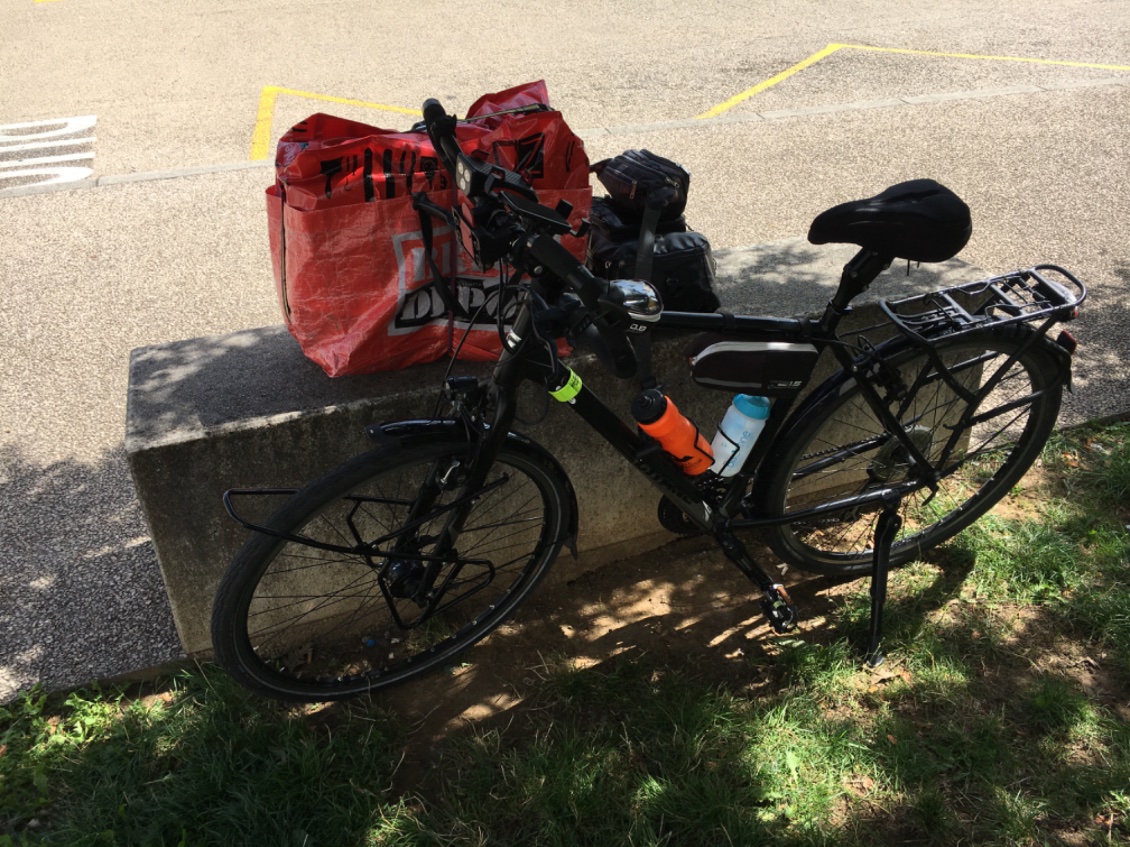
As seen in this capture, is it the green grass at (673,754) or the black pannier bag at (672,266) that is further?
the black pannier bag at (672,266)

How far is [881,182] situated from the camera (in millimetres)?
6617

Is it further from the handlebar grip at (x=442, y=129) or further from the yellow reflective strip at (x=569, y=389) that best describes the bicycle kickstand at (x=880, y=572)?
the handlebar grip at (x=442, y=129)

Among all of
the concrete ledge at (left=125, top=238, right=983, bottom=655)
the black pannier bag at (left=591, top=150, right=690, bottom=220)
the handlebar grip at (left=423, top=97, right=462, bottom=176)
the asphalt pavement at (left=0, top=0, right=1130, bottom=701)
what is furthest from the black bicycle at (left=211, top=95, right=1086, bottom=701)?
the asphalt pavement at (left=0, top=0, right=1130, bottom=701)

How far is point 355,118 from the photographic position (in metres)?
7.76

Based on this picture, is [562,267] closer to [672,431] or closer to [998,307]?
[672,431]

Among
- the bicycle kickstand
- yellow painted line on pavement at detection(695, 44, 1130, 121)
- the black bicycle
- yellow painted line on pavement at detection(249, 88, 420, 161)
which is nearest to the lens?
the black bicycle

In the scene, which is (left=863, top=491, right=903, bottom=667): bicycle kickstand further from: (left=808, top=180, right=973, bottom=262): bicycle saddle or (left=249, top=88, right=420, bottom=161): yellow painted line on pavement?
(left=249, top=88, right=420, bottom=161): yellow painted line on pavement

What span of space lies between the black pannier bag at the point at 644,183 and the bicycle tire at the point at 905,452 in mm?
725

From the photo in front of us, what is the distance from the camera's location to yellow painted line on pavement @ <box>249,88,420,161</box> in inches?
286

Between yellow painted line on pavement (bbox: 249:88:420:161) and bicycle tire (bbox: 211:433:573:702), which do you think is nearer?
bicycle tire (bbox: 211:433:573:702)

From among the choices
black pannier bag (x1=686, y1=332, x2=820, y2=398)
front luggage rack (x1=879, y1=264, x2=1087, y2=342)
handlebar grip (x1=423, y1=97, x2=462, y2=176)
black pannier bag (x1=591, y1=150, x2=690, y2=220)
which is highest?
handlebar grip (x1=423, y1=97, x2=462, y2=176)

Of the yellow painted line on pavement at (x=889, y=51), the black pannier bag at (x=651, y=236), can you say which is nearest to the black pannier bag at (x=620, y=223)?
the black pannier bag at (x=651, y=236)

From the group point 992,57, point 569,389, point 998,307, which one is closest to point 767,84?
point 992,57

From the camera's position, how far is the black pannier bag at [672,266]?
8.98 ft
